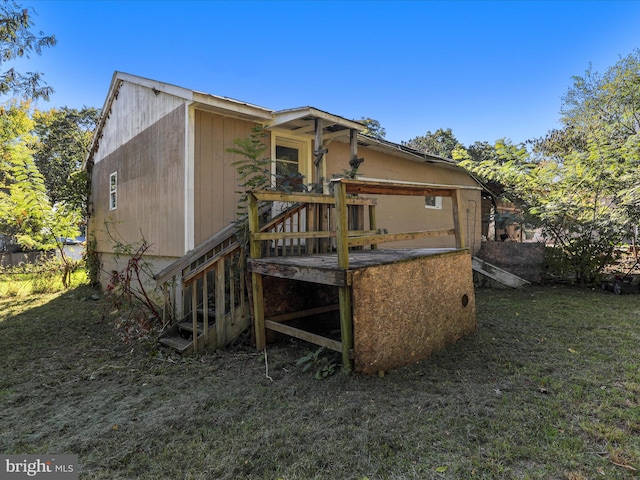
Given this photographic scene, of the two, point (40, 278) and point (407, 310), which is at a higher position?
point (407, 310)

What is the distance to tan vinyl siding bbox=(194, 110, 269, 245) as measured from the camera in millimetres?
5496

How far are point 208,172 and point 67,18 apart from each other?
760 cm

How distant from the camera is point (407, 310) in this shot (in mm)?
3371

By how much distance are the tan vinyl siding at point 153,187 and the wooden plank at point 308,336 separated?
7.85ft

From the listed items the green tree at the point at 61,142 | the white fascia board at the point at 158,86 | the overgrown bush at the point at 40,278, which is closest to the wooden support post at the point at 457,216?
the white fascia board at the point at 158,86

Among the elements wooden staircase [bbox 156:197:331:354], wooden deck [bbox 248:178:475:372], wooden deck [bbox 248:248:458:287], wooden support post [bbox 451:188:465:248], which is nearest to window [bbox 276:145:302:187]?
wooden staircase [bbox 156:197:331:354]

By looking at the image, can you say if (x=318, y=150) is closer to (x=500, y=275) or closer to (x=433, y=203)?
(x=500, y=275)

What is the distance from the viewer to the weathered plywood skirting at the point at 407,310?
3.08m

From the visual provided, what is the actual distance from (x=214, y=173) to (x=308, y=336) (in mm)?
3396

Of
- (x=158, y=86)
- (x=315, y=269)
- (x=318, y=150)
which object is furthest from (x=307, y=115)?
(x=315, y=269)

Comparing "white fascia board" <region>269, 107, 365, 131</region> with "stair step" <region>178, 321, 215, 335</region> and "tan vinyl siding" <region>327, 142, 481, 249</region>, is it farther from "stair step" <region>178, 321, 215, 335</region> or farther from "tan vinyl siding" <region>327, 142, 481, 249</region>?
"stair step" <region>178, 321, 215, 335</region>

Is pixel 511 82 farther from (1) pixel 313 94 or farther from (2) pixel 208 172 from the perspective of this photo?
(2) pixel 208 172

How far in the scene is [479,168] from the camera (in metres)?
8.98

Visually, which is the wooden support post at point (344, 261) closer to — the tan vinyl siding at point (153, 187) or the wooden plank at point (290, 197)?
the wooden plank at point (290, 197)
